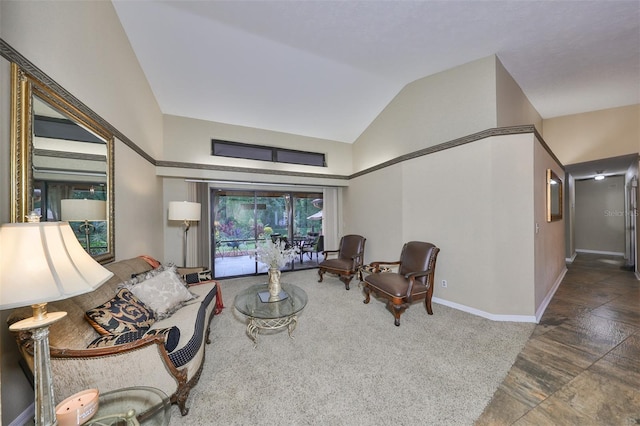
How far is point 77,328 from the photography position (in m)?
1.60

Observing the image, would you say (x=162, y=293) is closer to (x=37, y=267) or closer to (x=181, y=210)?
(x=37, y=267)

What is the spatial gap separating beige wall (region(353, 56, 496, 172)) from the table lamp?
14.9 feet

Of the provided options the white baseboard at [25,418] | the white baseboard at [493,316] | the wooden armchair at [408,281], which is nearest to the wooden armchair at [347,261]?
the wooden armchair at [408,281]

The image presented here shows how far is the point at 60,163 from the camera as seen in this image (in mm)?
1857

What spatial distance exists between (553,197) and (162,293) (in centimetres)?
589

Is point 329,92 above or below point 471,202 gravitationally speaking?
above

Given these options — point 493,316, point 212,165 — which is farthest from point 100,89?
point 493,316

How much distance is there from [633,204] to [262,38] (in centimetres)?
848

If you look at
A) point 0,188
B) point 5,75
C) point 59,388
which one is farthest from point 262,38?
point 59,388

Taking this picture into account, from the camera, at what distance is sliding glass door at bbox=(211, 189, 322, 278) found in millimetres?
5199

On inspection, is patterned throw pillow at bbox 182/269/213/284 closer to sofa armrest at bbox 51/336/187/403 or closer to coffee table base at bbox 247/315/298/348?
coffee table base at bbox 247/315/298/348

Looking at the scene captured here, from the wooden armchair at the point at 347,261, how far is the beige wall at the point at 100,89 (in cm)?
312

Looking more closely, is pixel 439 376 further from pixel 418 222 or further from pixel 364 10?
pixel 364 10

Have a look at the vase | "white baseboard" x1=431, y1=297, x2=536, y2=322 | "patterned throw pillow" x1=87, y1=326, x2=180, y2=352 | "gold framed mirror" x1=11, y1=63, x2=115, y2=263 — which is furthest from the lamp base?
"white baseboard" x1=431, y1=297, x2=536, y2=322
